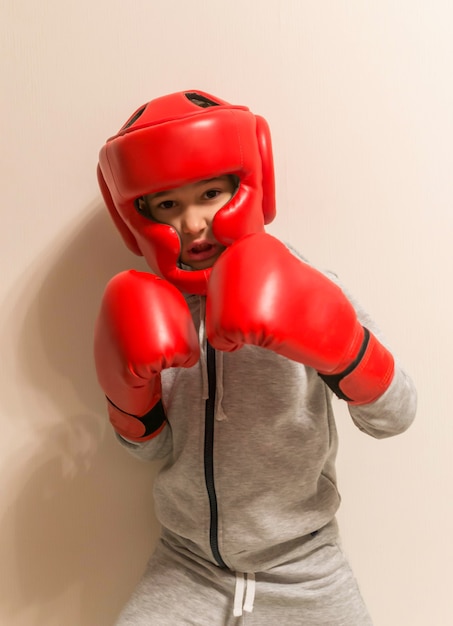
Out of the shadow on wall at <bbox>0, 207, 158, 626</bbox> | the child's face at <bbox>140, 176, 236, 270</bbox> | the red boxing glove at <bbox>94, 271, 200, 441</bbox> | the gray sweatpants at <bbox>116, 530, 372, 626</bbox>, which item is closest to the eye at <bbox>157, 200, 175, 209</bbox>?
the child's face at <bbox>140, 176, 236, 270</bbox>

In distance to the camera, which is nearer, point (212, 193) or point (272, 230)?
point (212, 193)

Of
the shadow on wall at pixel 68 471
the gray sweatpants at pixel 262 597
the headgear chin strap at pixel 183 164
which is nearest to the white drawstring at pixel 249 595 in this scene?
the gray sweatpants at pixel 262 597

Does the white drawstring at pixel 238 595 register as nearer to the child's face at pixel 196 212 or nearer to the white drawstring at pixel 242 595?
the white drawstring at pixel 242 595

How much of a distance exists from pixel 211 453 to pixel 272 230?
16.2 inches

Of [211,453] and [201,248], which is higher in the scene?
[201,248]

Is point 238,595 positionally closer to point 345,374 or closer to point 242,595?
point 242,595

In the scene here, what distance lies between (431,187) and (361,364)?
1.48 feet

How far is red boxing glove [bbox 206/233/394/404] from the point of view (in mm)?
718

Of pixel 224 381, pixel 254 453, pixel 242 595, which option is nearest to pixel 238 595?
pixel 242 595

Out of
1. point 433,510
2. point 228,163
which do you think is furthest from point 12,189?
point 433,510

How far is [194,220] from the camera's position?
84cm

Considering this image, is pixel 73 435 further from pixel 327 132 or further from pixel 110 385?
pixel 327 132

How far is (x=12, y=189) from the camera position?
1.09m

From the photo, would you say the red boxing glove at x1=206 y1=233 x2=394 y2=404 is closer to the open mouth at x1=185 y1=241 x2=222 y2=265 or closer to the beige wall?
the open mouth at x1=185 y1=241 x2=222 y2=265
